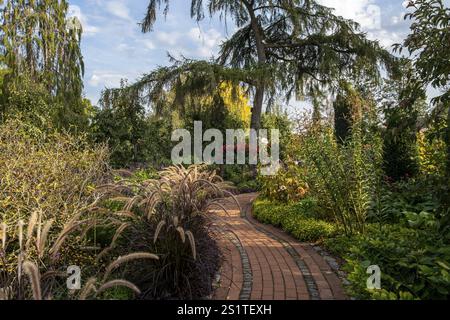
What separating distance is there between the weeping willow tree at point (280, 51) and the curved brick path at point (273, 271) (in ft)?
22.7

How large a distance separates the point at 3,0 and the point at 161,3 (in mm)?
4554

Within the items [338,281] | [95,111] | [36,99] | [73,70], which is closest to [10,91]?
[36,99]

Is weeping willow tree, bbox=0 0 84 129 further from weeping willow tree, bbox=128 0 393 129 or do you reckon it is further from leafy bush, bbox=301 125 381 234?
leafy bush, bbox=301 125 381 234

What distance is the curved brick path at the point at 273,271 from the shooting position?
315 centimetres

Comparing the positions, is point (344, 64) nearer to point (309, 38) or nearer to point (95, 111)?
point (309, 38)

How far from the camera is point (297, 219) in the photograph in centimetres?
552

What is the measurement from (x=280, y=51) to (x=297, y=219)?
29.8 ft

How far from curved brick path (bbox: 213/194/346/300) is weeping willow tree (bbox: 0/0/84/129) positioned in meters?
8.67

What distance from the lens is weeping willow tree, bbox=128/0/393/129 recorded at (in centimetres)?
1129

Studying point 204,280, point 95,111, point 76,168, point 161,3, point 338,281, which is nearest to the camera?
point 204,280

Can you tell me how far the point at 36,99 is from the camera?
9.73 metres

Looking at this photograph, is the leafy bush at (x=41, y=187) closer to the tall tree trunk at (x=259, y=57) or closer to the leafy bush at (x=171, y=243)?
the leafy bush at (x=171, y=243)

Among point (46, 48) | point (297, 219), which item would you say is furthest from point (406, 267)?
point (46, 48)

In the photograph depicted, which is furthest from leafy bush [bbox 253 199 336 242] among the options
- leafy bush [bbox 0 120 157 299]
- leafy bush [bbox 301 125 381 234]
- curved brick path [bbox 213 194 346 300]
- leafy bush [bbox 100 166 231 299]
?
leafy bush [bbox 0 120 157 299]
